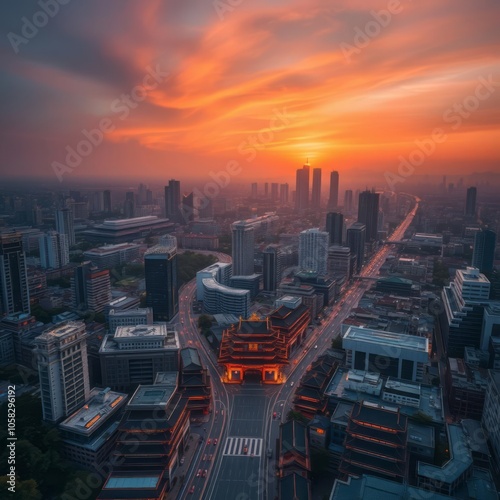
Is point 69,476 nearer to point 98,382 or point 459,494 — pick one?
point 98,382

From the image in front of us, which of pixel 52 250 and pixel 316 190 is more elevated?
pixel 316 190

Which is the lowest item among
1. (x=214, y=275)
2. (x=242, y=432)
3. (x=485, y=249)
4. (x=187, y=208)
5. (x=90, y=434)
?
(x=242, y=432)

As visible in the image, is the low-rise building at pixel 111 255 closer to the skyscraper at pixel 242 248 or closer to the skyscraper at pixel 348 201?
the skyscraper at pixel 242 248

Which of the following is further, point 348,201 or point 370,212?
point 348,201

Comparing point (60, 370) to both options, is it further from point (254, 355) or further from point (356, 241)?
point (356, 241)

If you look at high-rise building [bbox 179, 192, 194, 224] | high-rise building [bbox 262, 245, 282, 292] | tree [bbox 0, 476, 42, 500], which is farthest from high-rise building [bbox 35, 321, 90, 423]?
high-rise building [bbox 179, 192, 194, 224]

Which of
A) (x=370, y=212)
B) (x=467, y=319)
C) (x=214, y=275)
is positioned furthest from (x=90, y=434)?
(x=370, y=212)

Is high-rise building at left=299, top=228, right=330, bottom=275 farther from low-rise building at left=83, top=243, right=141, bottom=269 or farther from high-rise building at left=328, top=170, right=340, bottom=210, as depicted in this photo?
high-rise building at left=328, top=170, right=340, bottom=210

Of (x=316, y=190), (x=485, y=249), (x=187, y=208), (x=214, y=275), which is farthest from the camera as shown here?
(x=316, y=190)
